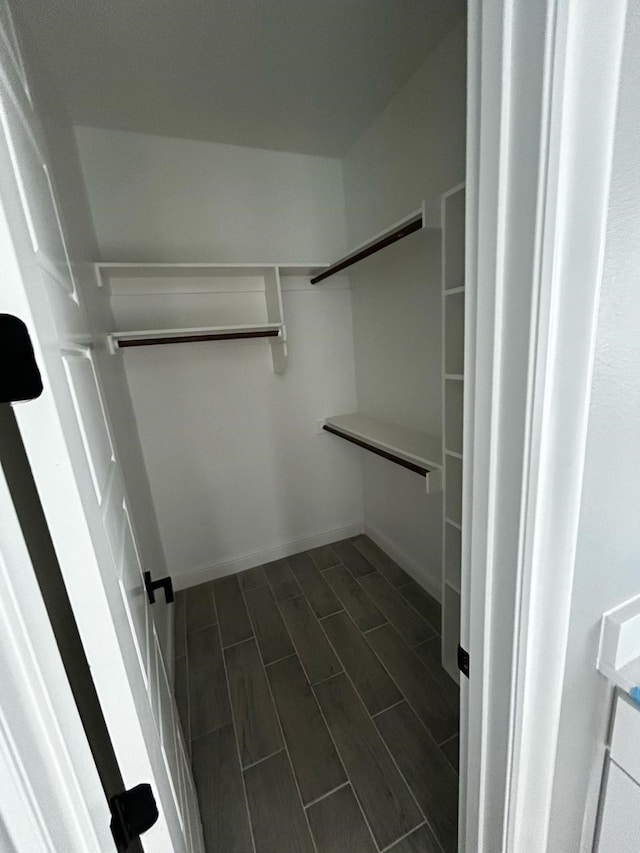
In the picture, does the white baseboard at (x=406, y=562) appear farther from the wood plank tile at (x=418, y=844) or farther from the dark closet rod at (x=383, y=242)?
the dark closet rod at (x=383, y=242)

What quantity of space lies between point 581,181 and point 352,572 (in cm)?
235

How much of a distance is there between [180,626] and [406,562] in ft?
4.64

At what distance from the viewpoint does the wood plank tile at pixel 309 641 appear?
1.75m

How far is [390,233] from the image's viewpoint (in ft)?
5.00

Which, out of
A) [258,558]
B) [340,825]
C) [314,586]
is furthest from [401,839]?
[258,558]

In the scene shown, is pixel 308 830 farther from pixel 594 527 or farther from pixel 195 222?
pixel 195 222

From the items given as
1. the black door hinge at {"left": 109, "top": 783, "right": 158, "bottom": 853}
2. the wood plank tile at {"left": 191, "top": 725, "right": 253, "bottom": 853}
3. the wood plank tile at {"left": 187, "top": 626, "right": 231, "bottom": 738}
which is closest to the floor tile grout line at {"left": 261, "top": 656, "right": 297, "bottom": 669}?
the wood plank tile at {"left": 187, "top": 626, "right": 231, "bottom": 738}

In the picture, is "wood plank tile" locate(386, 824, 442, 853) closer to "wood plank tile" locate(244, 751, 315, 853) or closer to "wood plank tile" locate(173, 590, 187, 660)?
"wood plank tile" locate(244, 751, 315, 853)

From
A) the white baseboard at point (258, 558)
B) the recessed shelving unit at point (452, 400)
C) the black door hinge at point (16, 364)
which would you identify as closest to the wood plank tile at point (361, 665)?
the recessed shelving unit at point (452, 400)

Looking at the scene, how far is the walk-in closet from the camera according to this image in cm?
122

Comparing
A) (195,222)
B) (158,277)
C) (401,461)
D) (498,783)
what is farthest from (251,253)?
(498,783)

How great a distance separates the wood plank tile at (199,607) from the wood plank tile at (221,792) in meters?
0.64

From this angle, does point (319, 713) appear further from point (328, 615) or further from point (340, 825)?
point (328, 615)

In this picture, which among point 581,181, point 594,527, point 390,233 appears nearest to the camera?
point 581,181
